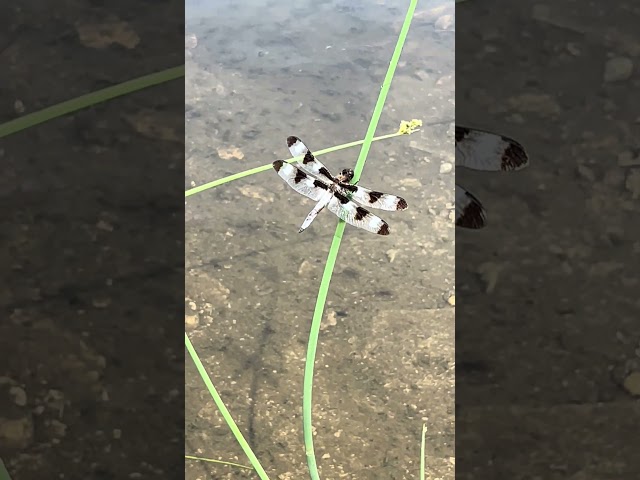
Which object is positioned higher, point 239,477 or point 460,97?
point 460,97

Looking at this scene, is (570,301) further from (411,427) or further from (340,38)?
(340,38)

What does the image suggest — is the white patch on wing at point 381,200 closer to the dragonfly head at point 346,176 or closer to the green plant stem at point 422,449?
the dragonfly head at point 346,176

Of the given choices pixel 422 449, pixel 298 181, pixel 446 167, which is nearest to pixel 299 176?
pixel 298 181

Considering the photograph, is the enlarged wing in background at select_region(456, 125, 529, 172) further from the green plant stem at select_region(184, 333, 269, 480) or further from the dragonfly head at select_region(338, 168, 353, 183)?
the green plant stem at select_region(184, 333, 269, 480)
